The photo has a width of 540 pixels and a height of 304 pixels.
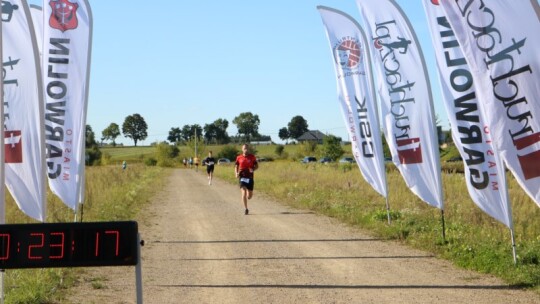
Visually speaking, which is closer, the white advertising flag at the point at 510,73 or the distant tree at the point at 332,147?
the white advertising flag at the point at 510,73

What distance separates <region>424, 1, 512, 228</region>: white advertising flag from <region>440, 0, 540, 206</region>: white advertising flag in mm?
1222

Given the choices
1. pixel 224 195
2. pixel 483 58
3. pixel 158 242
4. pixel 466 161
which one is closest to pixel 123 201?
pixel 224 195

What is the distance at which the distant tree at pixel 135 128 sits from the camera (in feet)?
506

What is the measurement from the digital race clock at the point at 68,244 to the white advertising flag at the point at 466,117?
234 inches

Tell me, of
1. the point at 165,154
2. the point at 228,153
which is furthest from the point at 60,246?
the point at 228,153

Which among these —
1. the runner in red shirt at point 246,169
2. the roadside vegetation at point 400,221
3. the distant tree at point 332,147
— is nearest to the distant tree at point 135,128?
the distant tree at point 332,147

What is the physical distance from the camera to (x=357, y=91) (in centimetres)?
1488

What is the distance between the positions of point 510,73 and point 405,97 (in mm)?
4539

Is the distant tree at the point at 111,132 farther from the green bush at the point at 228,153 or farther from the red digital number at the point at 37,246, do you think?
the red digital number at the point at 37,246

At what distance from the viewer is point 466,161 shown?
9.93 meters

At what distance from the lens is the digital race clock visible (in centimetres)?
547

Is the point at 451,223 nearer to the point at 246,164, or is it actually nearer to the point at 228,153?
the point at 246,164

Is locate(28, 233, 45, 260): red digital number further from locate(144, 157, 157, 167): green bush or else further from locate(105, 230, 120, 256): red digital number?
locate(144, 157, 157, 167): green bush

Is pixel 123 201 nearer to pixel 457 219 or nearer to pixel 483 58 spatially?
pixel 457 219
